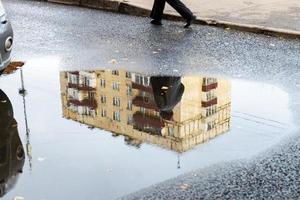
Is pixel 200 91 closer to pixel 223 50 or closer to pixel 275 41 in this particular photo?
pixel 223 50

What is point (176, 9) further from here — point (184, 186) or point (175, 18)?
point (184, 186)

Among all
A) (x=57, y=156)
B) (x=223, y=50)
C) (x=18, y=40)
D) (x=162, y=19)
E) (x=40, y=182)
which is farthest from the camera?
(x=162, y=19)

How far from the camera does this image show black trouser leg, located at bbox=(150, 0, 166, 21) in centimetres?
1143

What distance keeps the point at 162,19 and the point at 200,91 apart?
5.09 meters

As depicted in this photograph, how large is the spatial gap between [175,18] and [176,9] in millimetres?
677

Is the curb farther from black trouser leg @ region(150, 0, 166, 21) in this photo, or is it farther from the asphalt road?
black trouser leg @ region(150, 0, 166, 21)

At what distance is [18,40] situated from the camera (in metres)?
10.2

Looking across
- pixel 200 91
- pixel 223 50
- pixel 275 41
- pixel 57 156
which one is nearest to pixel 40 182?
pixel 57 156

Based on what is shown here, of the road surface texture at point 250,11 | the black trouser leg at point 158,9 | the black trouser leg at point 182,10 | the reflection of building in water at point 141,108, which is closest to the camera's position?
the reflection of building in water at point 141,108

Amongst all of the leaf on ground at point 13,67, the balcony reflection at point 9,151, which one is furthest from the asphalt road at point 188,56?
the balcony reflection at point 9,151

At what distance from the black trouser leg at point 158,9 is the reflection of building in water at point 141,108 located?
3.54 m

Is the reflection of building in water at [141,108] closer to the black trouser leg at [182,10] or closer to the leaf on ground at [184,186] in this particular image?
the leaf on ground at [184,186]

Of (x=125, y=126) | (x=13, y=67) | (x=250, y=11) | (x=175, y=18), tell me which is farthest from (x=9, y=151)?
(x=250, y=11)

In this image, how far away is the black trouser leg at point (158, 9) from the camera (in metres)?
11.4
